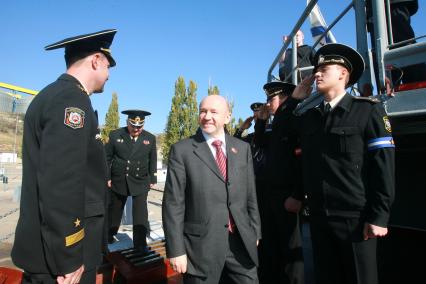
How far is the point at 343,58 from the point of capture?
2455 millimetres

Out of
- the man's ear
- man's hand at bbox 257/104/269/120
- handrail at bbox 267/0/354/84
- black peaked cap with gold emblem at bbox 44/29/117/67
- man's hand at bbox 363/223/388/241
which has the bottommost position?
man's hand at bbox 363/223/388/241

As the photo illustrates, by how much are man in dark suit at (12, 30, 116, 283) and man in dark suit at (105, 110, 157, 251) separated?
2.80 meters

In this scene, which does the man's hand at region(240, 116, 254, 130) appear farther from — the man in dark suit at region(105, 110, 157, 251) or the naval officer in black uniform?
the naval officer in black uniform

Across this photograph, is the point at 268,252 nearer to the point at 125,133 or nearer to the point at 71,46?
the point at 71,46

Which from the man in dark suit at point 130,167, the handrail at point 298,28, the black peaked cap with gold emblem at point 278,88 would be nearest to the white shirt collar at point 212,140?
the black peaked cap with gold emblem at point 278,88

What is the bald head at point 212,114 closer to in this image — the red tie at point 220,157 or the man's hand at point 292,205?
the red tie at point 220,157

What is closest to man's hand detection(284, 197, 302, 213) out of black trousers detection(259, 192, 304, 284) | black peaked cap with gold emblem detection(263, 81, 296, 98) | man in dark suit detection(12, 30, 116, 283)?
black trousers detection(259, 192, 304, 284)

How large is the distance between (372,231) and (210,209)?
1.10 m

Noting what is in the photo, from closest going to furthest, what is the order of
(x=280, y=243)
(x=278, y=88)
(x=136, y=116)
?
(x=280, y=243)
(x=278, y=88)
(x=136, y=116)

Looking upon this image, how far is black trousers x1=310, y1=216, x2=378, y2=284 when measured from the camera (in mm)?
2111

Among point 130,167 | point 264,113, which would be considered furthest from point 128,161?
point 264,113

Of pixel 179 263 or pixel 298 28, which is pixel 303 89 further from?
pixel 179 263

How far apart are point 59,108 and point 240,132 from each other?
3.53 m

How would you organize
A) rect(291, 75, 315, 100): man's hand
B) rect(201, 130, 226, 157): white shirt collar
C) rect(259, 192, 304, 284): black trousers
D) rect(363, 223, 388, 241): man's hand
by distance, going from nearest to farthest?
rect(363, 223, 388, 241): man's hand, rect(201, 130, 226, 157): white shirt collar, rect(291, 75, 315, 100): man's hand, rect(259, 192, 304, 284): black trousers
